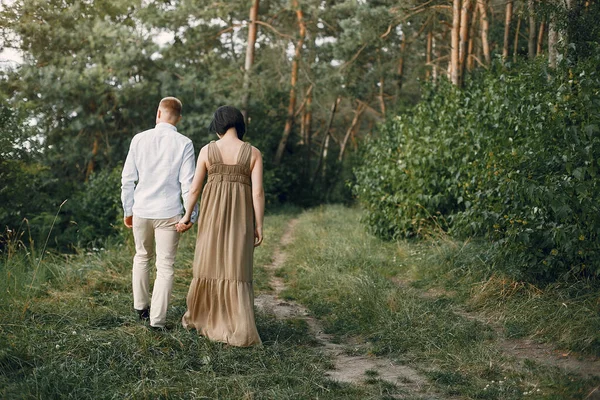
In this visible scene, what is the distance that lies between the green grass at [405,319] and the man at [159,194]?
1.78 m

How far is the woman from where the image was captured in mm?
5609

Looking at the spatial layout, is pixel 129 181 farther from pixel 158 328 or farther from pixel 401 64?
pixel 401 64

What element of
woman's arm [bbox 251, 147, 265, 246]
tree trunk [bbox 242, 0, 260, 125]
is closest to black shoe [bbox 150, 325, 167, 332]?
woman's arm [bbox 251, 147, 265, 246]

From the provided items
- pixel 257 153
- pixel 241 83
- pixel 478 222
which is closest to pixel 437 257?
pixel 478 222

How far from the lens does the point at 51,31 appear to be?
19859mm

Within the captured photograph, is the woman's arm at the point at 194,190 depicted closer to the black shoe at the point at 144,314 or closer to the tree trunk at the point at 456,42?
the black shoe at the point at 144,314

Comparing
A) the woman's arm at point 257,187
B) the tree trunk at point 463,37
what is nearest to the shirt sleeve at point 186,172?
the woman's arm at point 257,187

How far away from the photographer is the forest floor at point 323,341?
441 cm

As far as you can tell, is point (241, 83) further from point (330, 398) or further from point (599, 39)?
point (330, 398)

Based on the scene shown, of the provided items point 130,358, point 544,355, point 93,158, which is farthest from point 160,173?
point 93,158

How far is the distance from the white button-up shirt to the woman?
15 centimetres

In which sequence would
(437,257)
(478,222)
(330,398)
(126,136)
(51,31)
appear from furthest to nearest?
(126,136), (51,31), (437,257), (478,222), (330,398)

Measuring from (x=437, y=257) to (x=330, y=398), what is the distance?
16.3 ft

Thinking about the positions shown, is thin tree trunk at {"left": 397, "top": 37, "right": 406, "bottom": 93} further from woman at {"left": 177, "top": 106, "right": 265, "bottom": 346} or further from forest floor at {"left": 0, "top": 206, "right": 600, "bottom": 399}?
woman at {"left": 177, "top": 106, "right": 265, "bottom": 346}
